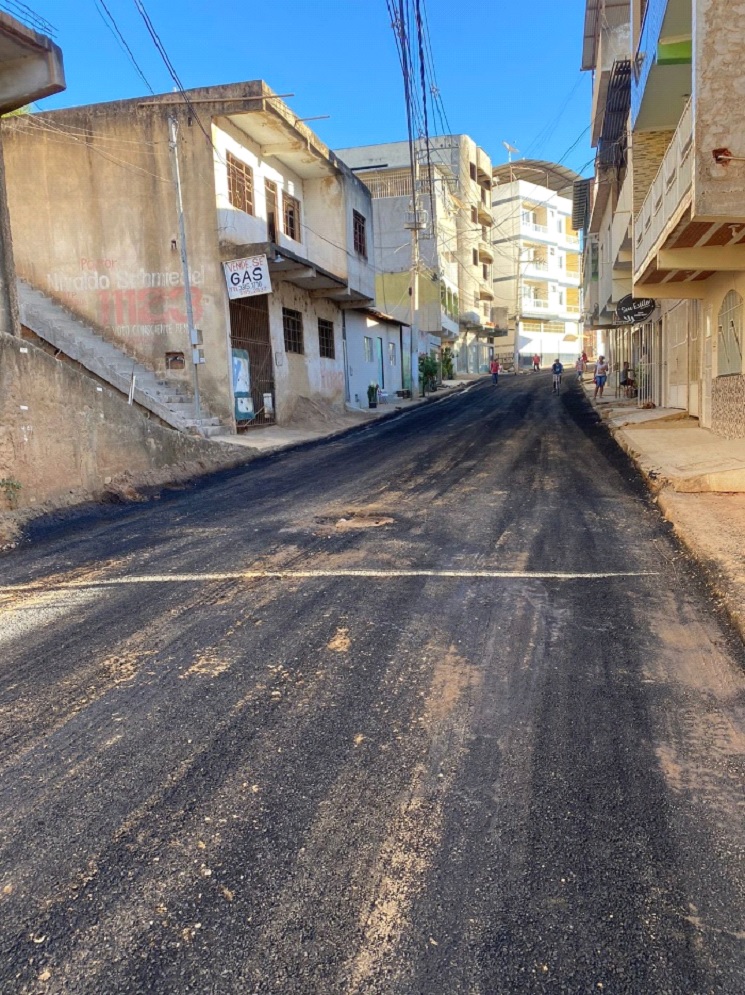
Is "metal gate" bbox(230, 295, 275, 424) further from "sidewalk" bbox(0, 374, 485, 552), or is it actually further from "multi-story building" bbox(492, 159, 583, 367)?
"multi-story building" bbox(492, 159, 583, 367)

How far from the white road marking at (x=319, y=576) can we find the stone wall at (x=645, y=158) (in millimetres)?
14063

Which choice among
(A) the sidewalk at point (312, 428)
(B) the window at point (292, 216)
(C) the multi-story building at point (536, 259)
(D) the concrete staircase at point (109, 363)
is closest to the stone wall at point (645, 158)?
(A) the sidewalk at point (312, 428)

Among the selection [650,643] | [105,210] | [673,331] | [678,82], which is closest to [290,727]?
[650,643]

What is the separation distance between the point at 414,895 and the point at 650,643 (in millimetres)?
2484

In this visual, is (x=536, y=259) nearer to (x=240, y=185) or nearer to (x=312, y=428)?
(x=312, y=428)

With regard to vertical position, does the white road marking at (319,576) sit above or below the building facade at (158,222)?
below

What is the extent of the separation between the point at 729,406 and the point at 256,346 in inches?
454

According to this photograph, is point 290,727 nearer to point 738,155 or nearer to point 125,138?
point 738,155

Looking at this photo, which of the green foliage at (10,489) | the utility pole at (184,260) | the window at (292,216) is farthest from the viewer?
the window at (292,216)

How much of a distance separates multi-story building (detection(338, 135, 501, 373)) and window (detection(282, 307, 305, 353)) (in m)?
10.8

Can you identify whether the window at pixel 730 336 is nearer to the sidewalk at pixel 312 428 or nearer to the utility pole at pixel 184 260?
the sidewalk at pixel 312 428

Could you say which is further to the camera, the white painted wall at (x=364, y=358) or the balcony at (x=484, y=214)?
the balcony at (x=484, y=214)

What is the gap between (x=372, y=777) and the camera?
8.97ft

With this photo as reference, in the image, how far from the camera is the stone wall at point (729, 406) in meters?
11.3
